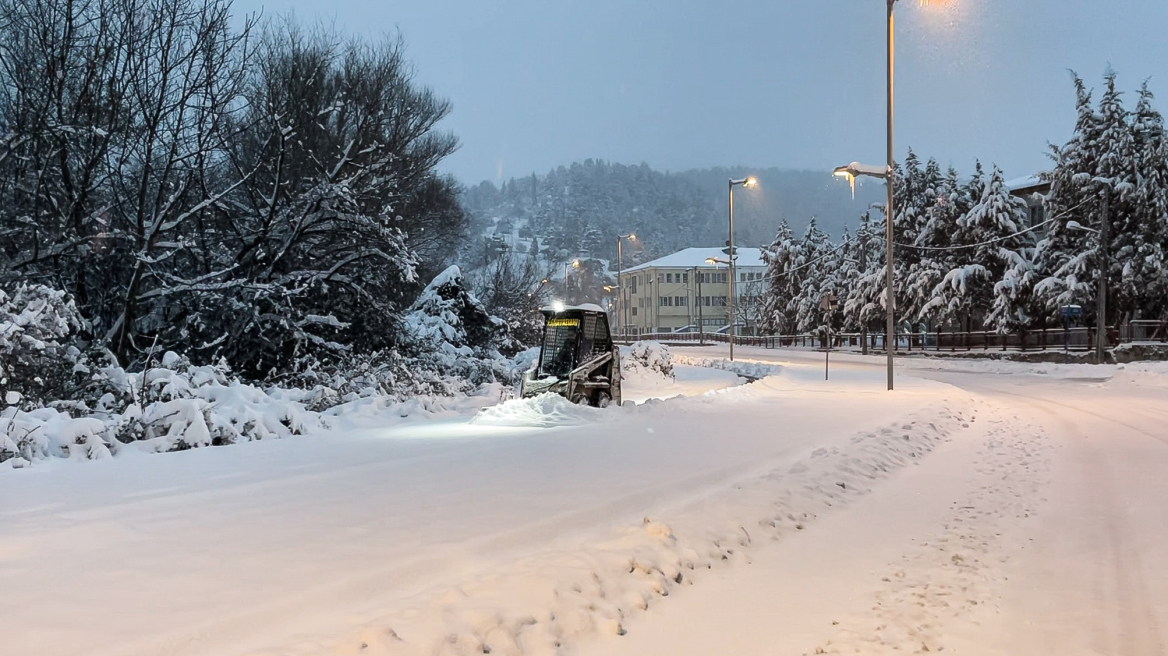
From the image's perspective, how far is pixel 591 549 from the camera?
5816 millimetres

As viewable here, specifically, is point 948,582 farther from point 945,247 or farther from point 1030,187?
point 1030,187

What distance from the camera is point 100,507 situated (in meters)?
7.48

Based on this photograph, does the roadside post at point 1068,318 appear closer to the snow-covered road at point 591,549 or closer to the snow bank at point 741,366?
the snow bank at point 741,366

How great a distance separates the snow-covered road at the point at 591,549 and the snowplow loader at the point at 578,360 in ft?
18.1

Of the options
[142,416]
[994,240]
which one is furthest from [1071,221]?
[142,416]

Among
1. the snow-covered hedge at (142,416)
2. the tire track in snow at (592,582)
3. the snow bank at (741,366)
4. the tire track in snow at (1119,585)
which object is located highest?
the snow-covered hedge at (142,416)

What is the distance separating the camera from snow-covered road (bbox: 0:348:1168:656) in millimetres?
4574

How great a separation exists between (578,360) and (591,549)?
12.5 meters

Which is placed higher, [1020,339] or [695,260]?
[695,260]

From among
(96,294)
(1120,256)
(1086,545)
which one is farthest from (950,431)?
(1120,256)

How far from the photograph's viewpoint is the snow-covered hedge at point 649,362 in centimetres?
3092

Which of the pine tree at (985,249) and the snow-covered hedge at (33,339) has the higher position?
the pine tree at (985,249)

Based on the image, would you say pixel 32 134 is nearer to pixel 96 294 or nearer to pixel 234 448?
pixel 96 294

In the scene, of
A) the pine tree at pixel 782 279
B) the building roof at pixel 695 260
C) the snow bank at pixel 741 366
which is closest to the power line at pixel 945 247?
the pine tree at pixel 782 279
